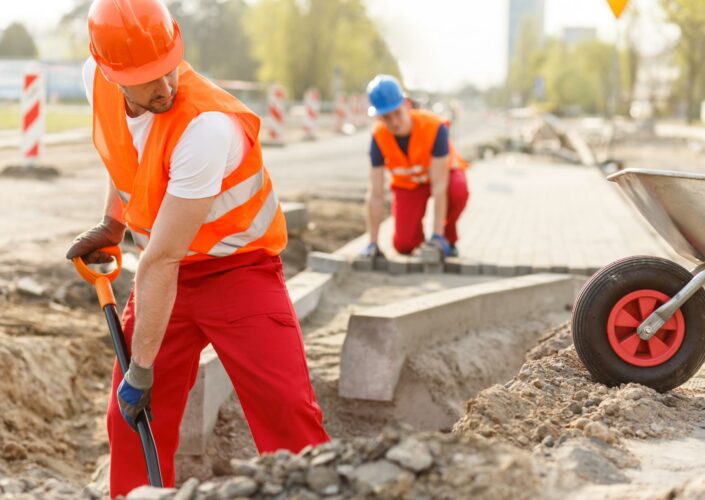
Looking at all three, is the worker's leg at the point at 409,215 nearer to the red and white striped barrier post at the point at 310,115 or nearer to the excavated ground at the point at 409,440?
the excavated ground at the point at 409,440

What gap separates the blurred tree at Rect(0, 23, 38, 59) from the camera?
5931 cm

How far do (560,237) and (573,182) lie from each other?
7405 millimetres

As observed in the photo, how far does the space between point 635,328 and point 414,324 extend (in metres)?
1.69

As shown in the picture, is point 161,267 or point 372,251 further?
point 372,251

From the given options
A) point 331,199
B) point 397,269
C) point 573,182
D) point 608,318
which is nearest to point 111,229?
point 608,318

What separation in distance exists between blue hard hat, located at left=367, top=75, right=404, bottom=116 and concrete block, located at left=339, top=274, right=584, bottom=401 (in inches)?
64.1

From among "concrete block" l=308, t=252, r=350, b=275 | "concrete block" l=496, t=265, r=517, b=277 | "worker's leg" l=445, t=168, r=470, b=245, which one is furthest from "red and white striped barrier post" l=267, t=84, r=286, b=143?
"concrete block" l=308, t=252, r=350, b=275

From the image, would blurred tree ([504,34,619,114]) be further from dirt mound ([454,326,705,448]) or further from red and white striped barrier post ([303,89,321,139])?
dirt mound ([454,326,705,448])

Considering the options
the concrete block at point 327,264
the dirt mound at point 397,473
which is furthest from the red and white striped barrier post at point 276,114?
the dirt mound at point 397,473

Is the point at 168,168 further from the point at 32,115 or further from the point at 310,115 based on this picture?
the point at 310,115

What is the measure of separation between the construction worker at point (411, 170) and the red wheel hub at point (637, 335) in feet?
12.1

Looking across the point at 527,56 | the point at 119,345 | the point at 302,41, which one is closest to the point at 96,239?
the point at 119,345

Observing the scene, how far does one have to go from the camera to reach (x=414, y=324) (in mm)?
5727

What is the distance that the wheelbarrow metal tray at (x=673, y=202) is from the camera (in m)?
4.04
